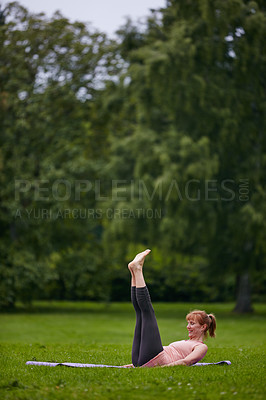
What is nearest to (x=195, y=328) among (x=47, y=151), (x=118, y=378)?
(x=118, y=378)

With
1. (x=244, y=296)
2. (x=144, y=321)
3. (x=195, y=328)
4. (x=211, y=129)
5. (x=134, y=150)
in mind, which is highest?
(x=211, y=129)

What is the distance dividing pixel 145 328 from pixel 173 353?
546mm

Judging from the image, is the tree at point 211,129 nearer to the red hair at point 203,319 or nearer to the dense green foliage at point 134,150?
the dense green foliage at point 134,150

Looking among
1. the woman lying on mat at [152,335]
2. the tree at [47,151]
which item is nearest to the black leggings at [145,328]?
the woman lying on mat at [152,335]

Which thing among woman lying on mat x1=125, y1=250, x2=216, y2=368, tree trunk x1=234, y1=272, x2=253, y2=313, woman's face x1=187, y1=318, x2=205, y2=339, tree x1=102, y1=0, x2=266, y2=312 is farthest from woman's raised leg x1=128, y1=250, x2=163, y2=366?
tree trunk x1=234, y1=272, x2=253, y2=313

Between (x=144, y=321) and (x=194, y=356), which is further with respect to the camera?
(x=194, y=356)

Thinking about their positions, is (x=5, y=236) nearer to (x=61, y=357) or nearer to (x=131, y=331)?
(x=131, y=331)

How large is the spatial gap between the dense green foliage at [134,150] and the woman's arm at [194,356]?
11.5 metres

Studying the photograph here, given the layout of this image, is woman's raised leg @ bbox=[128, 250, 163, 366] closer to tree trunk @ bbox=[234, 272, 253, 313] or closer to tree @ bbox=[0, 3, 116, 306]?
tree @ bbox=[0, 3, 116, 306]

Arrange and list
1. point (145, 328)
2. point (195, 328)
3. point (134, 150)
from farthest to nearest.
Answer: point (134, 150), point (195, 328), point (145, 328)

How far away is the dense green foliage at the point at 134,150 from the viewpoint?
58.6 feet

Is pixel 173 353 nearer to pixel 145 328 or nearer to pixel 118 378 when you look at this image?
pixel 145 328

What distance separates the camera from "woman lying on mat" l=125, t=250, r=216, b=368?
5711mm

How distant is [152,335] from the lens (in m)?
5.73
